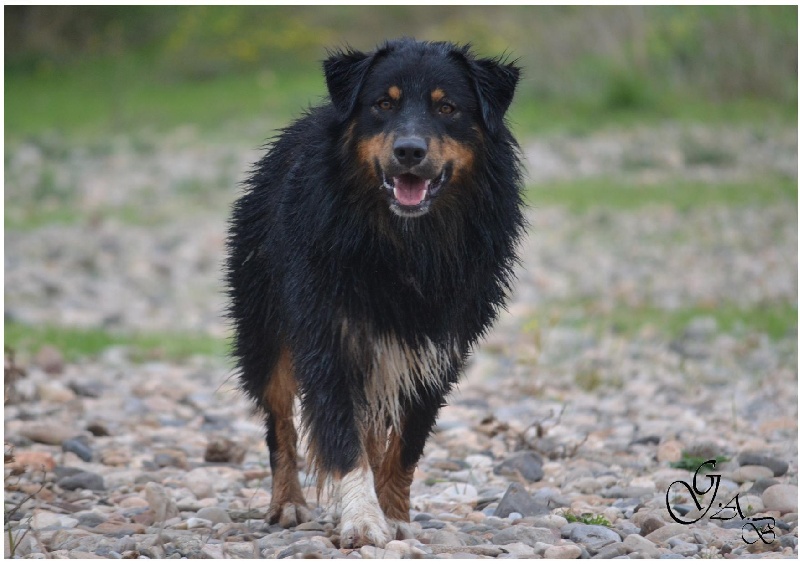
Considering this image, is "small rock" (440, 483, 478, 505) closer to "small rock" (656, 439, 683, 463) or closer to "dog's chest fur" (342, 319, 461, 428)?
"dog's chest fur" (342, 319, 461, 428)

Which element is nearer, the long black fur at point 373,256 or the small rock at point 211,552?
the small rock at point 211,552

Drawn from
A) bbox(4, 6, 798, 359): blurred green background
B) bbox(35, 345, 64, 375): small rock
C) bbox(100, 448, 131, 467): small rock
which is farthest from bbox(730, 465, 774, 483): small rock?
bbox(35, 345, 64, 375): small rock

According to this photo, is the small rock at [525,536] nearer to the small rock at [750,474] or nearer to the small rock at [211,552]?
the small rock at [211,552]

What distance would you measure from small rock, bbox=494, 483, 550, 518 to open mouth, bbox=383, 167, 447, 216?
140 centimetres

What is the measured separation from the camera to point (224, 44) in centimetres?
3023

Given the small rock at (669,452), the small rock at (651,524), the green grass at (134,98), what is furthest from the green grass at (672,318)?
the green grass at (134,98)

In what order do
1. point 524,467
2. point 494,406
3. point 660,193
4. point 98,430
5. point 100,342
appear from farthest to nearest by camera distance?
point 660,193 → point 100,342 → point 494,406 → point 98,430 → point 524,467

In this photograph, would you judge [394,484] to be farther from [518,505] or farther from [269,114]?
[269,114]

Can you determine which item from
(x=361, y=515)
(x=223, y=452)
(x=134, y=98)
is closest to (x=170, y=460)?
(x=223, y=452)

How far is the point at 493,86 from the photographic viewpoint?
5.21 meters

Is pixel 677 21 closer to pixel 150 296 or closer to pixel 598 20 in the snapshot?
pixel 598 20

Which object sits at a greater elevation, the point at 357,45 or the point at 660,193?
the point at 357,45

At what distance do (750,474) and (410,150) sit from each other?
101 inches

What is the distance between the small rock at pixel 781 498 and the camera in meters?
5.37
